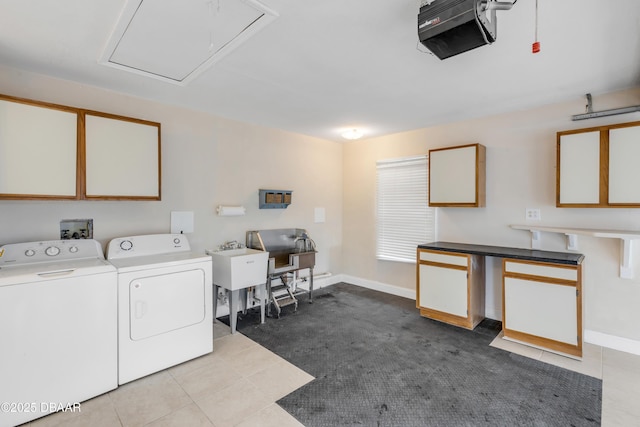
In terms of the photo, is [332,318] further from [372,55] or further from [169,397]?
[372,55]

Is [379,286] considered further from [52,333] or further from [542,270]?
[52,333]

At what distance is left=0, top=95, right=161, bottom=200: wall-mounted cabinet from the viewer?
2.25 metres

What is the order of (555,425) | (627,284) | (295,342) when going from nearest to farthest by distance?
(555,425), (627,284), (295,342)

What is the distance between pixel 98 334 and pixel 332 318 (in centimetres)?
240

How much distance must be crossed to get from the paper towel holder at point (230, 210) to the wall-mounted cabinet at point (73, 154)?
0.84 meters

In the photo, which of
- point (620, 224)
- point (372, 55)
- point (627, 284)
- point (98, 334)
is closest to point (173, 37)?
point (372, 55)

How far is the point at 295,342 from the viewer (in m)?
3.11

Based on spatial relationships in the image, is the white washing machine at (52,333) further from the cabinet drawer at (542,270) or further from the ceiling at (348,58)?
the cabinet drawer at (542,270)

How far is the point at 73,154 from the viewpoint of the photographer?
2504 millimetres

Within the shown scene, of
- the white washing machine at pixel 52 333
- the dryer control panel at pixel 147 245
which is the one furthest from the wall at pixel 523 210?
the white washing machine at pixel 52 333

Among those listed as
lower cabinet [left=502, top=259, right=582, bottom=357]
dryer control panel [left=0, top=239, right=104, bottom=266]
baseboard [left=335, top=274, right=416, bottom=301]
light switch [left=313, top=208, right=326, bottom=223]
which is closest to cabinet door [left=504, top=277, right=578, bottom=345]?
lower cabinet [left=502, top=259, right=582, bottom=357]

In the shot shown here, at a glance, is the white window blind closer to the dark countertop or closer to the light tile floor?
the dark countertop

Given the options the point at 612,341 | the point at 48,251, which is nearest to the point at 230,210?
the point at 48,251

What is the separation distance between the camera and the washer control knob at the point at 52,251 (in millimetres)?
2486
